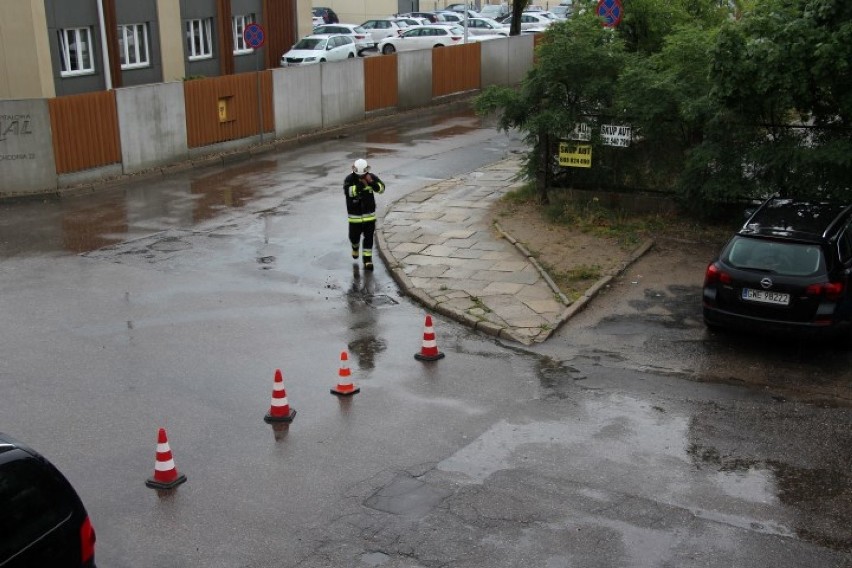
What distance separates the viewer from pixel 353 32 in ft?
155

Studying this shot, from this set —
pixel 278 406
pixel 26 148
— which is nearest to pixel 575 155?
pixel 278 406

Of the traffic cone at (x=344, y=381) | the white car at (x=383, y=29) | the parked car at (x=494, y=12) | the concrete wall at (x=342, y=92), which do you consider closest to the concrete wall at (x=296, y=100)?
the concrete wall at (x=342, y=92)

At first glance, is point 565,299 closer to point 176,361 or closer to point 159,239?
point 176,361

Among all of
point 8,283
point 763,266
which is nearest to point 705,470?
point 763,266

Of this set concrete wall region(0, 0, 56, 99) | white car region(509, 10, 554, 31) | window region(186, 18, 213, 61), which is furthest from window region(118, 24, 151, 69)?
white car region(509, 10, 554, 31)

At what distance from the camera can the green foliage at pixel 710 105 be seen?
45.4 feet

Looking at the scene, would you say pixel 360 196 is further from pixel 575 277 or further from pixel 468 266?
pixel 575 277

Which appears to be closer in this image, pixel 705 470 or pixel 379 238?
pixel 705 470

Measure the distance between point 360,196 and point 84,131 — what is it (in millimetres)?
8770

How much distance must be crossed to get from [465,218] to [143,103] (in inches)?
346

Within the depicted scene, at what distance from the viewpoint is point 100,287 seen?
1409 centimetres

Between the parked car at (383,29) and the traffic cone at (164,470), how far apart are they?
42201mm

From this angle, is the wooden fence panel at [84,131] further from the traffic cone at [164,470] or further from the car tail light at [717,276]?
the car tail light at [717,276]

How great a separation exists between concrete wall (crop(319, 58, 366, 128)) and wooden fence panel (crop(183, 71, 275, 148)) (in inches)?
88.2
